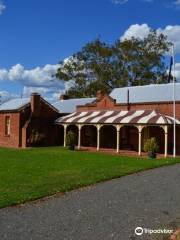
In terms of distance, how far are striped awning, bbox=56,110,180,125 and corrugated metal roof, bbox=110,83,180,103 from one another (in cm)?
257

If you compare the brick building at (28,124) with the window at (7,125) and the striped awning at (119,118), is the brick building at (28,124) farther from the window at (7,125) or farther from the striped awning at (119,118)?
the striped awning at (119,118)

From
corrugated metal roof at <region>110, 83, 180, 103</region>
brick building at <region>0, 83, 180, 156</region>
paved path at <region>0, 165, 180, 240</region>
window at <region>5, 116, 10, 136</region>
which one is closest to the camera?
paved path at <region>0, 165, 180, 240</region>

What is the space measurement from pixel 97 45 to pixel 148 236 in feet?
177

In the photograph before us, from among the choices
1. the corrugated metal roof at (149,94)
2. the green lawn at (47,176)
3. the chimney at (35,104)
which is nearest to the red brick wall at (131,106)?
the corrugated metal roof at (149,94)

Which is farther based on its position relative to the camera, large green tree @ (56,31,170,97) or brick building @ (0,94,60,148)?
large green tree @ (56,31,170,97)

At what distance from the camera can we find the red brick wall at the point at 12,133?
1412 inches

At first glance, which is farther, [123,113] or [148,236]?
[123,113]

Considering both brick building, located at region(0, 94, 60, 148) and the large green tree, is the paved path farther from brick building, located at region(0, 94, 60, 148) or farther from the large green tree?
the large green tree

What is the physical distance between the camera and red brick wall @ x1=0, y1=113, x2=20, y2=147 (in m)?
35.9

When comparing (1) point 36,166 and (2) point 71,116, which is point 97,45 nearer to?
(2) point 71,116

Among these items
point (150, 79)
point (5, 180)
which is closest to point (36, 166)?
point (5, 180)

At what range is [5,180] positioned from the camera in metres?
15.1

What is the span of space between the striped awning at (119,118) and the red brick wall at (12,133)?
12.0 feet

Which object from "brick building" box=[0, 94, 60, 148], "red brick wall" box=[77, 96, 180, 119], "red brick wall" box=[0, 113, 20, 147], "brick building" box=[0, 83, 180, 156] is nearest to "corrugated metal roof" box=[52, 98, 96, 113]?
"brick building" box=[0, 83, 180, 156]
